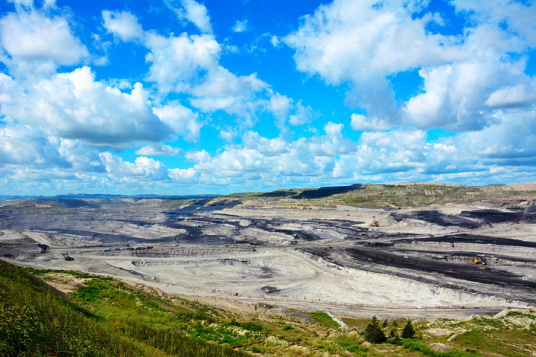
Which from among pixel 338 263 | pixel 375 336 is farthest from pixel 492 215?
pixel 375 336

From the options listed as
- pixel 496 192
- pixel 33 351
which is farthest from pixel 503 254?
pixel 496 192

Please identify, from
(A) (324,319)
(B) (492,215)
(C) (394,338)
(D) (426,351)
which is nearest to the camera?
(D) (426,351)

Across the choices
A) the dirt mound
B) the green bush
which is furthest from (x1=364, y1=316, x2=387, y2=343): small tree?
the dirt mound

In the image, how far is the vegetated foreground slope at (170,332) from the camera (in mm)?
7562

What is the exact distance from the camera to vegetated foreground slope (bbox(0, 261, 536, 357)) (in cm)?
756

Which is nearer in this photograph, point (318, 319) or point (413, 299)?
point (318, 319)

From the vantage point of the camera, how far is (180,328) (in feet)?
59.0

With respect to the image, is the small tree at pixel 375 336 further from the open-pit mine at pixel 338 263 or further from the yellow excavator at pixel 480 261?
the yellow excavator at pixel 480 261

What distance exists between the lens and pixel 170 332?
14.8 m

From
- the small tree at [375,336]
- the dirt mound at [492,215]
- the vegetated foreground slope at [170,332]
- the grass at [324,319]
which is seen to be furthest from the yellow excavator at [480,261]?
the dirt mound at [492,215]

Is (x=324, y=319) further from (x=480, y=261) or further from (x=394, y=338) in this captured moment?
(x=480, y=261)

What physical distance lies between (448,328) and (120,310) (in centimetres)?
2694

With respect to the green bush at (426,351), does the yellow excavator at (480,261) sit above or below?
below

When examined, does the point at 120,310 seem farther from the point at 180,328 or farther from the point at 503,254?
the point at 503,254
